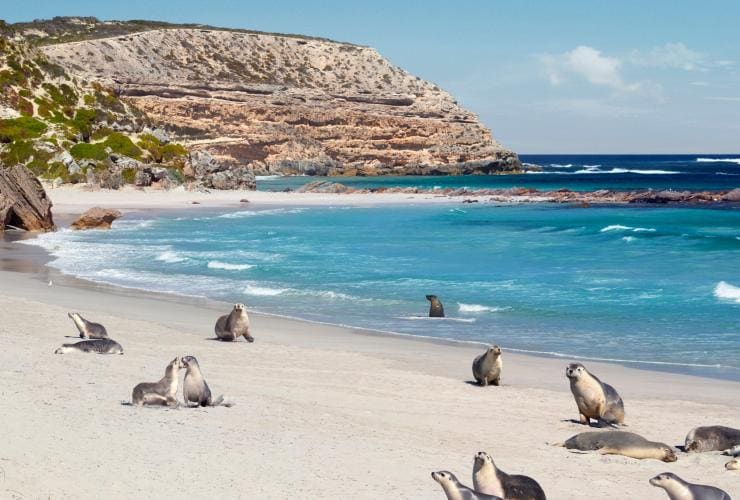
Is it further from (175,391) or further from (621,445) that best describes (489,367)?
(175,391)

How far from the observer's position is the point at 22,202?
32.0 metres

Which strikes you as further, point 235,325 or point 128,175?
point 128,175

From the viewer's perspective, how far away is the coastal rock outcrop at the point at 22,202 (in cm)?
3119

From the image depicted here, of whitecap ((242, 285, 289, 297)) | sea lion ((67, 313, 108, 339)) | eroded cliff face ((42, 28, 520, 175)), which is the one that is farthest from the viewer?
eroded cliff face ((42, 28, 520, 175))

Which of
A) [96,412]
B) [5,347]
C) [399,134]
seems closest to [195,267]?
[5,347]

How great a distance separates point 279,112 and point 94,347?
103 metres

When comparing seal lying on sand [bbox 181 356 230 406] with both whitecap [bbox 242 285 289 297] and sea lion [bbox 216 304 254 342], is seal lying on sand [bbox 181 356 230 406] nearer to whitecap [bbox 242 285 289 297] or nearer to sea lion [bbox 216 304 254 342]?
sea lion [bbox 216 304 254 342]

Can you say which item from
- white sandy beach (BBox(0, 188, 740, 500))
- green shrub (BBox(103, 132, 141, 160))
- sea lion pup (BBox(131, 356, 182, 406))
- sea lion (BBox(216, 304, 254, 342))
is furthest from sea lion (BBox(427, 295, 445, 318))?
green shrub (BBox(103, 132, 141, 160))

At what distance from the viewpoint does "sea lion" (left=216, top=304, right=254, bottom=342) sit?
13.7m

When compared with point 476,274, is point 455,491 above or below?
above

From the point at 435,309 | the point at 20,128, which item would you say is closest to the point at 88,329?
the point at 435,309

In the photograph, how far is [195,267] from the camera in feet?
81.8

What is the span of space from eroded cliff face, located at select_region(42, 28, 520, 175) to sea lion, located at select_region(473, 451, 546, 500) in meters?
96.7

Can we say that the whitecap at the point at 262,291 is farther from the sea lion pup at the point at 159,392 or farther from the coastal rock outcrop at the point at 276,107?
the coastal rock outcrop at the point at 276,107
